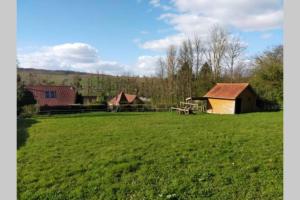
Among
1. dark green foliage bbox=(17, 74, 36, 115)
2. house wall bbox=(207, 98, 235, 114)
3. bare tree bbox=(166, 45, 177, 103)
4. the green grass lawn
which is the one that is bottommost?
the green grass lawn

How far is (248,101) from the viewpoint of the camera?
30.2 metres

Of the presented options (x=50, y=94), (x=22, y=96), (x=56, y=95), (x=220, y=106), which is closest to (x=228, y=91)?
(x=220, y=106)

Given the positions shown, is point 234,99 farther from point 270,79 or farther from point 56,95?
point 56,95

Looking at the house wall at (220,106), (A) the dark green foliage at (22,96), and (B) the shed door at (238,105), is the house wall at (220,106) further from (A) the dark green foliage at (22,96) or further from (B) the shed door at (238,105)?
(A) the dark green foliage at (22,96)

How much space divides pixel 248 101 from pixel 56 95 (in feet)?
80.0

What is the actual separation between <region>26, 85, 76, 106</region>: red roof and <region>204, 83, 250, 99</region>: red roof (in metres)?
18.7

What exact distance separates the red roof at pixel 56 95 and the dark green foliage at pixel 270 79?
23359 millimetres

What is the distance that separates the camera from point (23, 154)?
9.29m

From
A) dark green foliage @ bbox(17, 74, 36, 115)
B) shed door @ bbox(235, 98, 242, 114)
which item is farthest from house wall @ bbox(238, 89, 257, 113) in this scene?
dark green foliage @ bbox(17, 74, 36, 115)

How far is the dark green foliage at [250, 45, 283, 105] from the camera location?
107 feet

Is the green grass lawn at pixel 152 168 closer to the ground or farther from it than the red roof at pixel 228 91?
closer to the ground

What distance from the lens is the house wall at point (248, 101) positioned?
29.7 meters

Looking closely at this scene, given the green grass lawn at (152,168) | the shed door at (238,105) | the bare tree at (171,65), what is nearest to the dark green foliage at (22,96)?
the bare tree at (171,65)

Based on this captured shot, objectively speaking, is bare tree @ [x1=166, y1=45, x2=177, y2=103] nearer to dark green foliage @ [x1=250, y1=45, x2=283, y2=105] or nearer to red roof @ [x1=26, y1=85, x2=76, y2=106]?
dark green foliage @ [x1=250, y1=45, x2=283, y2=105]
